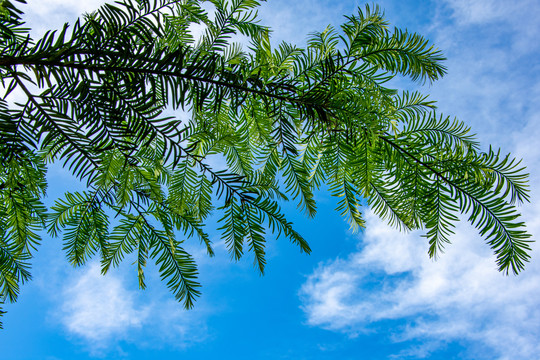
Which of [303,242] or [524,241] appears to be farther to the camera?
[303,242]

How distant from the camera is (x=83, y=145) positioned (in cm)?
100

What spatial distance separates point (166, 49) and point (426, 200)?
1.18m

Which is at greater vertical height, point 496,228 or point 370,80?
point 370,80

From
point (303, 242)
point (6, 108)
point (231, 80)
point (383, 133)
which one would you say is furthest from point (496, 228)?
point (6, 108)

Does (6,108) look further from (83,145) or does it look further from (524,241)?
(524,241)

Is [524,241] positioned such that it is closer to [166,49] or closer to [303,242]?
[303,242]

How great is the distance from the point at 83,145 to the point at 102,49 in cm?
27

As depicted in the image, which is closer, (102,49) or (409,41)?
(102,49)

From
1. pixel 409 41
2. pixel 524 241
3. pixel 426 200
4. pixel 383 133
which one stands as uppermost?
pixel 409 41

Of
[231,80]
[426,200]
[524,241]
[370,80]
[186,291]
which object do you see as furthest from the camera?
[186,291]

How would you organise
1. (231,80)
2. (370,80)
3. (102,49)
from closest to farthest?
(102,49), (231,80), (370,80)

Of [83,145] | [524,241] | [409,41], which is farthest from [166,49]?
[524,241]

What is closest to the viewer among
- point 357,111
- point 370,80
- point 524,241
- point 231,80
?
point 231,80

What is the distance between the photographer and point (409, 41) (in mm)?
1489
